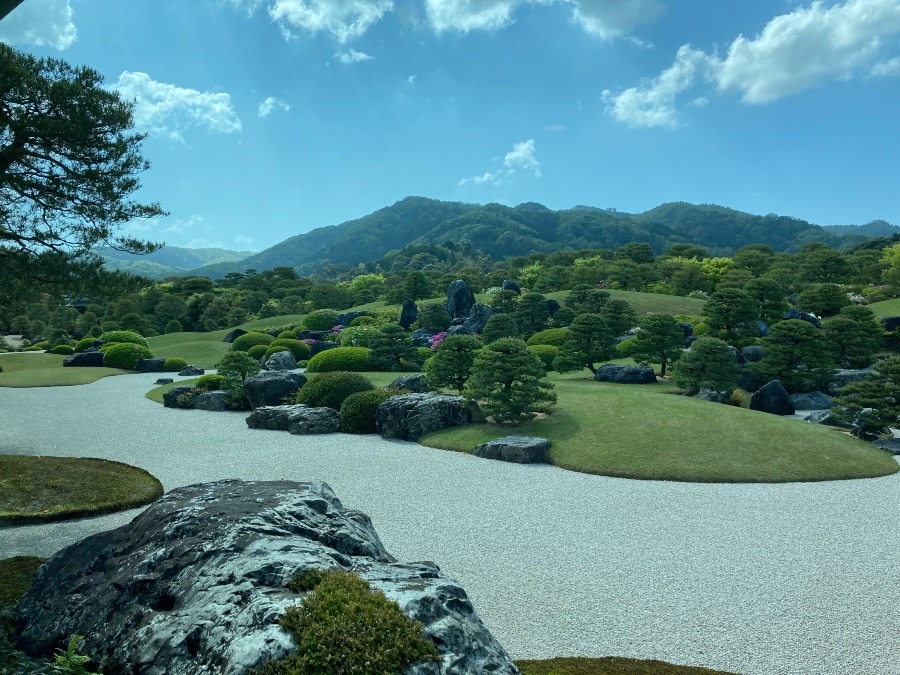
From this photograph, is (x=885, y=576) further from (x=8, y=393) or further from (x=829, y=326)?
(x=8, y=393)

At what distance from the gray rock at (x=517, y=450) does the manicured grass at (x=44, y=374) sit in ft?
69.9

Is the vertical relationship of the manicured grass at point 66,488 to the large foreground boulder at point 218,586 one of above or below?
below

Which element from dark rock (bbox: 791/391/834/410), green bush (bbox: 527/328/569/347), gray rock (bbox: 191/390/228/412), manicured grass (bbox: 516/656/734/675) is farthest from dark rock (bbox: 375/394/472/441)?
green bush (bbox: 527/328/569/347)

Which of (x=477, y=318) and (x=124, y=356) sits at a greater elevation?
(x=477, y=318)

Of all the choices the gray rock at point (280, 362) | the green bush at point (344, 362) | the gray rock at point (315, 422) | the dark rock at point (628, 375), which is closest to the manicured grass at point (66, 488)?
the gray rock at point (315, 422)

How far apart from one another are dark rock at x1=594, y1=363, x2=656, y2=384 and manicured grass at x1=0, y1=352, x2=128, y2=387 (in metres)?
22.4

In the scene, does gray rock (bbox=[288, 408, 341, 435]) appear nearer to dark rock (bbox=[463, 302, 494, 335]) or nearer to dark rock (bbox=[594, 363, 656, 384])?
dark rock (bbox=[594, 363, 656, 384])

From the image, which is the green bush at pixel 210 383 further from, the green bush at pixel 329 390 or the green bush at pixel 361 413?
the green bush at pixel 361 413

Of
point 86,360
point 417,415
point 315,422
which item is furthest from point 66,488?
point 86,360

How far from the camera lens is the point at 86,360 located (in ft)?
108

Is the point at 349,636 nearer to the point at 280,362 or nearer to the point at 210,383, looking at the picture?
the point at 210,383

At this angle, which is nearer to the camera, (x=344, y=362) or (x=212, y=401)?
(x=212, y=401)

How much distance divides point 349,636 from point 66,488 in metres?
9.32

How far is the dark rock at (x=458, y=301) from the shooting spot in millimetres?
37344
